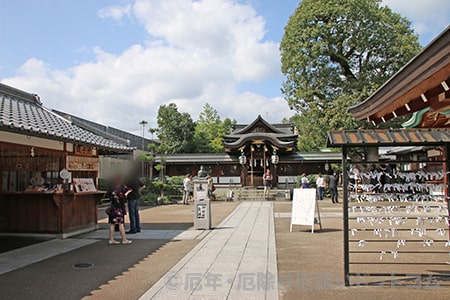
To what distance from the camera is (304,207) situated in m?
10.2

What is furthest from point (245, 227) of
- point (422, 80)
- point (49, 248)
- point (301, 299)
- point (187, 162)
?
point (187, 162)

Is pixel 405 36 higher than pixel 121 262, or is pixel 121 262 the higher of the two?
pixel 405 36

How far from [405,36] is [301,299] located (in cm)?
2237

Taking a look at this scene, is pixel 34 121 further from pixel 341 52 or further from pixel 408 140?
pixel 341 52

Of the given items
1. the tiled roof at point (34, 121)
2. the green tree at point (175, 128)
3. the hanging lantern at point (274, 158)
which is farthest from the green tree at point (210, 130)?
the tiled roof at point (34, 121)

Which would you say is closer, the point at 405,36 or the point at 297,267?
the point at 297,267

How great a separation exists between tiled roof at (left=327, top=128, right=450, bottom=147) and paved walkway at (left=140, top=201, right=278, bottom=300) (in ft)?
7.69

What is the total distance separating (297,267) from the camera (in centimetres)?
627

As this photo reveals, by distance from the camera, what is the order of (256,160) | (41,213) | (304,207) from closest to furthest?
(41,213) < (304,207) < (256,160)

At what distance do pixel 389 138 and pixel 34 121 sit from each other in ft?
24.2

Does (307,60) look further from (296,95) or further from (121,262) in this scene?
(121,262)

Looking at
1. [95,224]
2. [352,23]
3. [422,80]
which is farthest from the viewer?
[352,23]

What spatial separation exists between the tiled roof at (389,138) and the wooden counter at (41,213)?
7.08 meters

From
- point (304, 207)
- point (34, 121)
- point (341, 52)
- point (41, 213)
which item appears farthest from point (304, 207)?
point (341, 52)
